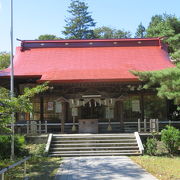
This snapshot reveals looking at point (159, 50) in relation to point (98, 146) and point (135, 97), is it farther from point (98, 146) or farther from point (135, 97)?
point (98, 146)

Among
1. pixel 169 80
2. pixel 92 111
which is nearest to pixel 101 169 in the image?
pixel 169 80

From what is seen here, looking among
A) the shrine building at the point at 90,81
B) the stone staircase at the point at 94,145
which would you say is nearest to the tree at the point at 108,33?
the shrine building at the point at 90,81

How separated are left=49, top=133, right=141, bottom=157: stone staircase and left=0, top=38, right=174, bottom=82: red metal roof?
342cm

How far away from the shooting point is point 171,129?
42.0 feet

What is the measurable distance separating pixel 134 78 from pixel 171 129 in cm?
405

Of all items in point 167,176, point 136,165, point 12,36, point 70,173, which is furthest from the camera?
point 12,36

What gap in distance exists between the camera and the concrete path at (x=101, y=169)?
841 centimetres

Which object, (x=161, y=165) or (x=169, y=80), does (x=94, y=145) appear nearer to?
(x=161, y=165)

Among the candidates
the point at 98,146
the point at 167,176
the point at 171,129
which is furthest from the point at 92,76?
the point at 167,176

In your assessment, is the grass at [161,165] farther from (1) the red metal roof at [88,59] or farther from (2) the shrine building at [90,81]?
(1) the red metal roof at [88,59]

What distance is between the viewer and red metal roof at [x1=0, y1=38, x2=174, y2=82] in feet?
53.4

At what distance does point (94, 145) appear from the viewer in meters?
13.4

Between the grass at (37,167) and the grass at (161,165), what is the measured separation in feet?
11.1

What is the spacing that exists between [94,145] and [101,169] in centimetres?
380
